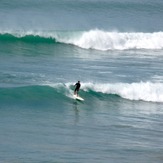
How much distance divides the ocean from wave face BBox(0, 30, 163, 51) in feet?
0.21

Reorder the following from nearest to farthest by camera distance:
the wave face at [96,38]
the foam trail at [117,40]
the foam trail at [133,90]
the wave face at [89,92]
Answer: the wave face at [89,92] < the foam trail at [133,90] < the wave face at [96,38] < the foam trail at [117,40]

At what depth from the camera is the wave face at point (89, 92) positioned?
32625 millimetres

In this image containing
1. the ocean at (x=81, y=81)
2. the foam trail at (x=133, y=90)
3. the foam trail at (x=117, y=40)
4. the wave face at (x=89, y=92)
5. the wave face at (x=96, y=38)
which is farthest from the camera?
the foam trail at (x=117, y=40)

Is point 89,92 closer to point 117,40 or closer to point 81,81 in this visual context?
point 81,81

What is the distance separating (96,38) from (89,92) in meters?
14.9

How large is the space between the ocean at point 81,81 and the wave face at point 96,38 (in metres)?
0.06

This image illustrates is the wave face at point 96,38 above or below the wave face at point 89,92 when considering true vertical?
above

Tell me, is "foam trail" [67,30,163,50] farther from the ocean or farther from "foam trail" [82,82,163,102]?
"foam trail" [82,82,163,102]

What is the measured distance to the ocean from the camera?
2602 cm

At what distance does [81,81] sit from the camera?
36031 millimetres

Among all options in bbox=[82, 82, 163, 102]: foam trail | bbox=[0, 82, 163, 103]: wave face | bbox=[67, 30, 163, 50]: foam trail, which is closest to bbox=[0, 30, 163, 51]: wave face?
bbox=[67, 30, 163, 50]: foam trail

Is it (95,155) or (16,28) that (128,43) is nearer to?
(16,28)

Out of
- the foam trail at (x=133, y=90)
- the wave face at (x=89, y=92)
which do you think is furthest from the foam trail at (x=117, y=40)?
the wave face at (x=89, y=92)

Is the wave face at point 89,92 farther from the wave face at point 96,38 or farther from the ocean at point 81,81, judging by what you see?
the wave face at point 96,38
